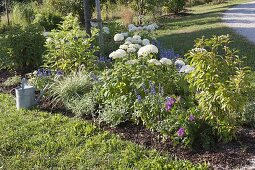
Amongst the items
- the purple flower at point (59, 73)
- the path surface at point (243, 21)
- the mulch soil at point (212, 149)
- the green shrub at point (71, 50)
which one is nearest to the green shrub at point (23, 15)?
the path surface at point (243, 21)

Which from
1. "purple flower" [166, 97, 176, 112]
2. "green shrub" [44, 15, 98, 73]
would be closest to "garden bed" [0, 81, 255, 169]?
"purple flower" [166, 97, 176, 112]

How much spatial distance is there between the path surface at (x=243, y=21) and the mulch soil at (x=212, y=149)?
23.8ft

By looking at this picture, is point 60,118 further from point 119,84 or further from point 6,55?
point 6,55

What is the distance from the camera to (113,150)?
4.65 meters

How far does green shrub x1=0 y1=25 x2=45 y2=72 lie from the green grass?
9.89 ft

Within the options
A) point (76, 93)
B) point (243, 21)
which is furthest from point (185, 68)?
point (243, 21)

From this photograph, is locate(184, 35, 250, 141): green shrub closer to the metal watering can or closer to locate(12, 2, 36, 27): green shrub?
the metal watering can

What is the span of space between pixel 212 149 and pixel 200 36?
821 cm

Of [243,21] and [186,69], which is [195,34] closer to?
[243,21]

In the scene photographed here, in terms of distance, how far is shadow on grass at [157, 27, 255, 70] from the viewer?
9.59m

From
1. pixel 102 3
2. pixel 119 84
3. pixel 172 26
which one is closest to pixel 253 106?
pixel 119 84

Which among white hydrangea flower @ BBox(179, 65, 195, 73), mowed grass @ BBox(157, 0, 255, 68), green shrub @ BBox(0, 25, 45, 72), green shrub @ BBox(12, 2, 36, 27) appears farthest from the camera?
green shrub @ BBox(12, 2, 36, 27)

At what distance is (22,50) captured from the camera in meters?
8.56

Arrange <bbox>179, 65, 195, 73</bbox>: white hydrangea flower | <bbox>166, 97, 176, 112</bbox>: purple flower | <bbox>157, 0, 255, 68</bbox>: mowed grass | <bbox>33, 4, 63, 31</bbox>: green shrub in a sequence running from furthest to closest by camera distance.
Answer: <bbox>33, 4, 63, 31</bbox>: green shrub < <bbox>157, 0, 255, 68</bbox>: mowed grass < <bbox>179, 65, 195, 73</bbox>: white hydrangea flower < <bbox>166, 97, 176, 112</bbox>: purple flower
